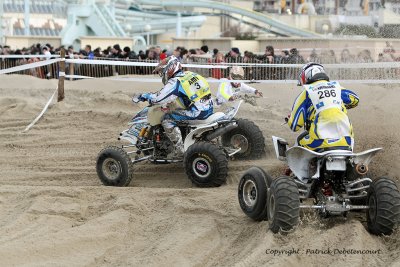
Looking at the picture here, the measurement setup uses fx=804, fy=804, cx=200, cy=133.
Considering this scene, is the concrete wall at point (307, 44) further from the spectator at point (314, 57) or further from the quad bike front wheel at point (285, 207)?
the quad bike front wheel at point (285, 207)

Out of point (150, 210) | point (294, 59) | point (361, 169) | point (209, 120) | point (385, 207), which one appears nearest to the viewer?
point (385, 207)

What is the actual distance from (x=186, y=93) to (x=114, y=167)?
1.40 meters

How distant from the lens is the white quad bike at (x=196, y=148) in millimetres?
10195

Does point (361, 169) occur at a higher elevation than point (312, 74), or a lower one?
lower

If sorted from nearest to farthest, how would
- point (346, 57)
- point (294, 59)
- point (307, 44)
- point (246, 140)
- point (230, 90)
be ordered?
point (246, 140) → point (230, 90) → point (346, 57) → point (294, 59) → point (307, 44)

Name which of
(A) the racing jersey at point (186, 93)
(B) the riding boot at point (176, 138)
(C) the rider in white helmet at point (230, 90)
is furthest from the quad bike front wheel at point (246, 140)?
→ (B) the riding boot at point (176, 138)

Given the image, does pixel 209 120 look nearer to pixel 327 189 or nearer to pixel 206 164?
pixel 206 164

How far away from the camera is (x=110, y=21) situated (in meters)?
42.4

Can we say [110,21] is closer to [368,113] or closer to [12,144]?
Result: [12,144]

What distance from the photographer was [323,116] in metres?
7.96

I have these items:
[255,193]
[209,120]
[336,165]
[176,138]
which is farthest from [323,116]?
[176,138]

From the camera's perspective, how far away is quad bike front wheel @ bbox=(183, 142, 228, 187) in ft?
33.2

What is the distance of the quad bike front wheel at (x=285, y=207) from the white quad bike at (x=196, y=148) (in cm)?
267

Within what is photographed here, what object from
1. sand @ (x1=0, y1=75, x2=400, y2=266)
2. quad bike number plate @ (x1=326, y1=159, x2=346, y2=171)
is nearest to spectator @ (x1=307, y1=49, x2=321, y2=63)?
sand @ (x1=0, y1=75, x2=400, y2=266)
